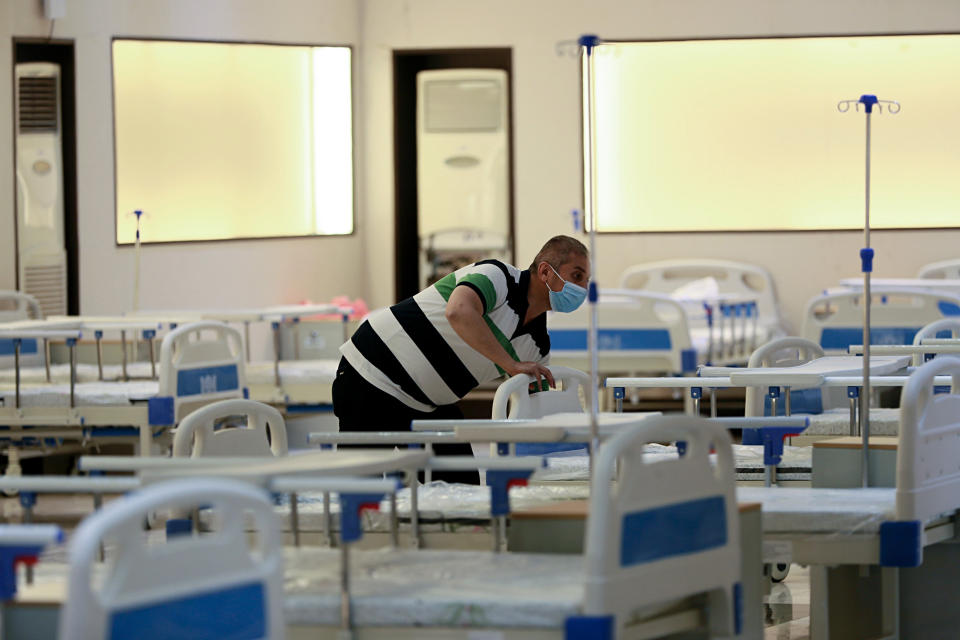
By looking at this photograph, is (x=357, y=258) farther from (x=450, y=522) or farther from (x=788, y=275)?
(x=450, y=522)

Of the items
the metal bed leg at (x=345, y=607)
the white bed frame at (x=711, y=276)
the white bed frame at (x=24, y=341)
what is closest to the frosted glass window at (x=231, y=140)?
the white bed frame at (x=24, y=341)

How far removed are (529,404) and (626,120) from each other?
5405mm

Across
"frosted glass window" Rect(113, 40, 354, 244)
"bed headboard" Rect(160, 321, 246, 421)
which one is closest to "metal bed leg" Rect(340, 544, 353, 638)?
"bed headboard" Rect(160, 321, 246, 421)

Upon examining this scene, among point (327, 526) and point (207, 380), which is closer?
point (327, 526)

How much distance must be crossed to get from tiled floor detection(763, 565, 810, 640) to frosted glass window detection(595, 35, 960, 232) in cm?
412

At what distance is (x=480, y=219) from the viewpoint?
9453mm

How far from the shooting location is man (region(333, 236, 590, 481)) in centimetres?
409

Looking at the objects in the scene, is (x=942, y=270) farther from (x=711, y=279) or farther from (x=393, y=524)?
(x=393, y=524)

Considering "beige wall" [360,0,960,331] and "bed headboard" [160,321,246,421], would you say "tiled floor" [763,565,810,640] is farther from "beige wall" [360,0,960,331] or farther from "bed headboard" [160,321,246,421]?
"beige wall" [360,0,960,331]

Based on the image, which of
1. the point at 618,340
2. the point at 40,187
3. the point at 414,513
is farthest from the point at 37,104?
the point at 414,513

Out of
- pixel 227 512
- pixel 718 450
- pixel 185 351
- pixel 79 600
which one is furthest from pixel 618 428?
pixel 185 351

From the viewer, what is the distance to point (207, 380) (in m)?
6.02

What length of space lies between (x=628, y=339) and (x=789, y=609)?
2661 millimetres

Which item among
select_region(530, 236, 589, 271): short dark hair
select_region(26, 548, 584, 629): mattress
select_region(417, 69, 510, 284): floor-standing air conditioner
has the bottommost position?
select_region(26, 548, 584, 629): mattress
